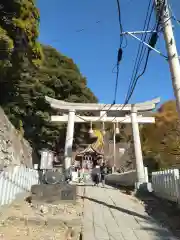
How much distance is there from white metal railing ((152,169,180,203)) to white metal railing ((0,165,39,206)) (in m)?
5.09

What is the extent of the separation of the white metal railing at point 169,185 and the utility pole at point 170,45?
248 cm

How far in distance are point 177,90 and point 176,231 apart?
3.35 meters

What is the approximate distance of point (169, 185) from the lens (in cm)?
853

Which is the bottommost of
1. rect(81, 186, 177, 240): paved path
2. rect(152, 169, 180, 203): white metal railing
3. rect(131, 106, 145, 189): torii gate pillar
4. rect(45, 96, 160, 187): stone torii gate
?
rect(81, 186, 177, 240): paved path

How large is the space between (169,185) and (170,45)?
4.54 m

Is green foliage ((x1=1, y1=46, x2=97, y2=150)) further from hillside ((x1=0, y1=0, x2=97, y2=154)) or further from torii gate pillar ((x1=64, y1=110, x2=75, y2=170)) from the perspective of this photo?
torii gate pillar ((x1=64, y1=110, x2=75, y2=170))

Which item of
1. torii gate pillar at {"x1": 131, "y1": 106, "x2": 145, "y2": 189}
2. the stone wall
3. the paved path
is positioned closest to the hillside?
the stone wall

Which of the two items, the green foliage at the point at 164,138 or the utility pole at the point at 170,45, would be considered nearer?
the utility pole at the point at 170,45

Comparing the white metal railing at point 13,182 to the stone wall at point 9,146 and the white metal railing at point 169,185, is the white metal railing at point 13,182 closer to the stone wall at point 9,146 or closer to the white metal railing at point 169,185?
the stone wall at point 9,146

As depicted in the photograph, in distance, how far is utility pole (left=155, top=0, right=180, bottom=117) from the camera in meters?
6.55

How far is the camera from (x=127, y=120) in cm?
1914

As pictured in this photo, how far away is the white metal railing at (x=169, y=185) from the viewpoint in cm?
771

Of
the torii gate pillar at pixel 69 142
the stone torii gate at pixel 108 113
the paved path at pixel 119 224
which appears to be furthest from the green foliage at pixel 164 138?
the paved path at pixel 119 224

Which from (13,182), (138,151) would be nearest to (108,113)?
(138,151)
